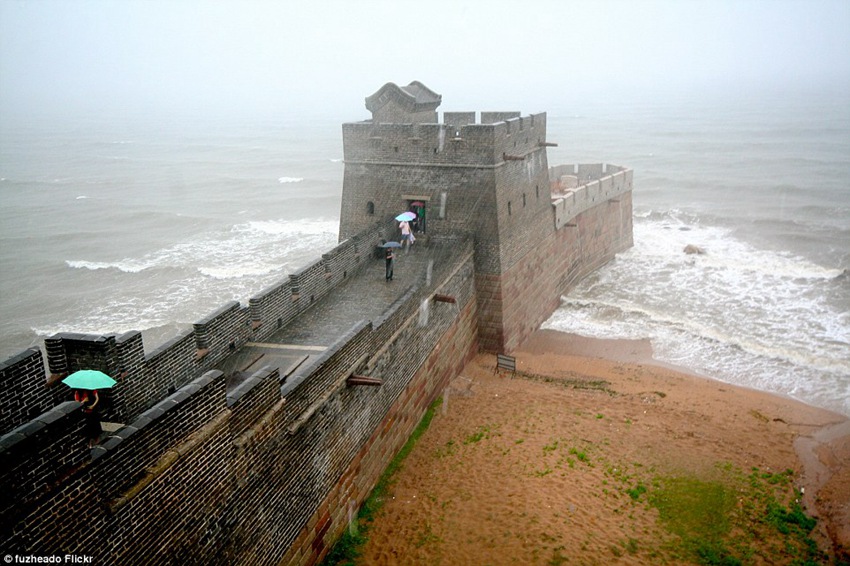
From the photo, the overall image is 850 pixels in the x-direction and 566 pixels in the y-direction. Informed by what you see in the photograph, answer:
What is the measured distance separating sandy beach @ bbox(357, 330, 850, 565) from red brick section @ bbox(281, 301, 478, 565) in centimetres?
40

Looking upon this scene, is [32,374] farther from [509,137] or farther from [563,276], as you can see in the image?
[563,276]

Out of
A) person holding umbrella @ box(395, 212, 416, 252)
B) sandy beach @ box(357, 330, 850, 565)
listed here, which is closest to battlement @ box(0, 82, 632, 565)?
person holding umbrella @ box(395, 212, 416, 252)

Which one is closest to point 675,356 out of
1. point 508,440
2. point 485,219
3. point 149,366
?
point 485,219

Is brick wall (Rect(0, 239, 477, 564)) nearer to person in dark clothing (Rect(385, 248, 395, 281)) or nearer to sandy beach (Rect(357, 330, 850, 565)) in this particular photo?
sandy beach (Rect(357, 330, 850, 565))

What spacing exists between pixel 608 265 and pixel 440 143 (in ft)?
44.9

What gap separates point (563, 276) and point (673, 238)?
1536cm

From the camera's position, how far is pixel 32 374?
642cm

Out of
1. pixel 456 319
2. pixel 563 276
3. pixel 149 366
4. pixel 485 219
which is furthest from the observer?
pixel 563 276

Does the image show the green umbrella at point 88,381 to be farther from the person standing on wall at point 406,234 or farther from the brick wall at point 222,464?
the person standing on wall at point 406,234

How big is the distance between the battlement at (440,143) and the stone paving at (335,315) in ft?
8.11

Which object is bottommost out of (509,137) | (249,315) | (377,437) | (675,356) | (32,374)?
(675,356)

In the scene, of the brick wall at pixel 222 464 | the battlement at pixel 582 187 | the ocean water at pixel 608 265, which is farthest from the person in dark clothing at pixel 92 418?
the battlement at pixel 582 187

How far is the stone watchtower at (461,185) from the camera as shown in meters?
16.9

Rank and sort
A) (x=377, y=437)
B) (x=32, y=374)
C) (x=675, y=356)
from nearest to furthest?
1. (x=32, y=374)
2. (x=377, y=437)
3. (x=675, y=356)
